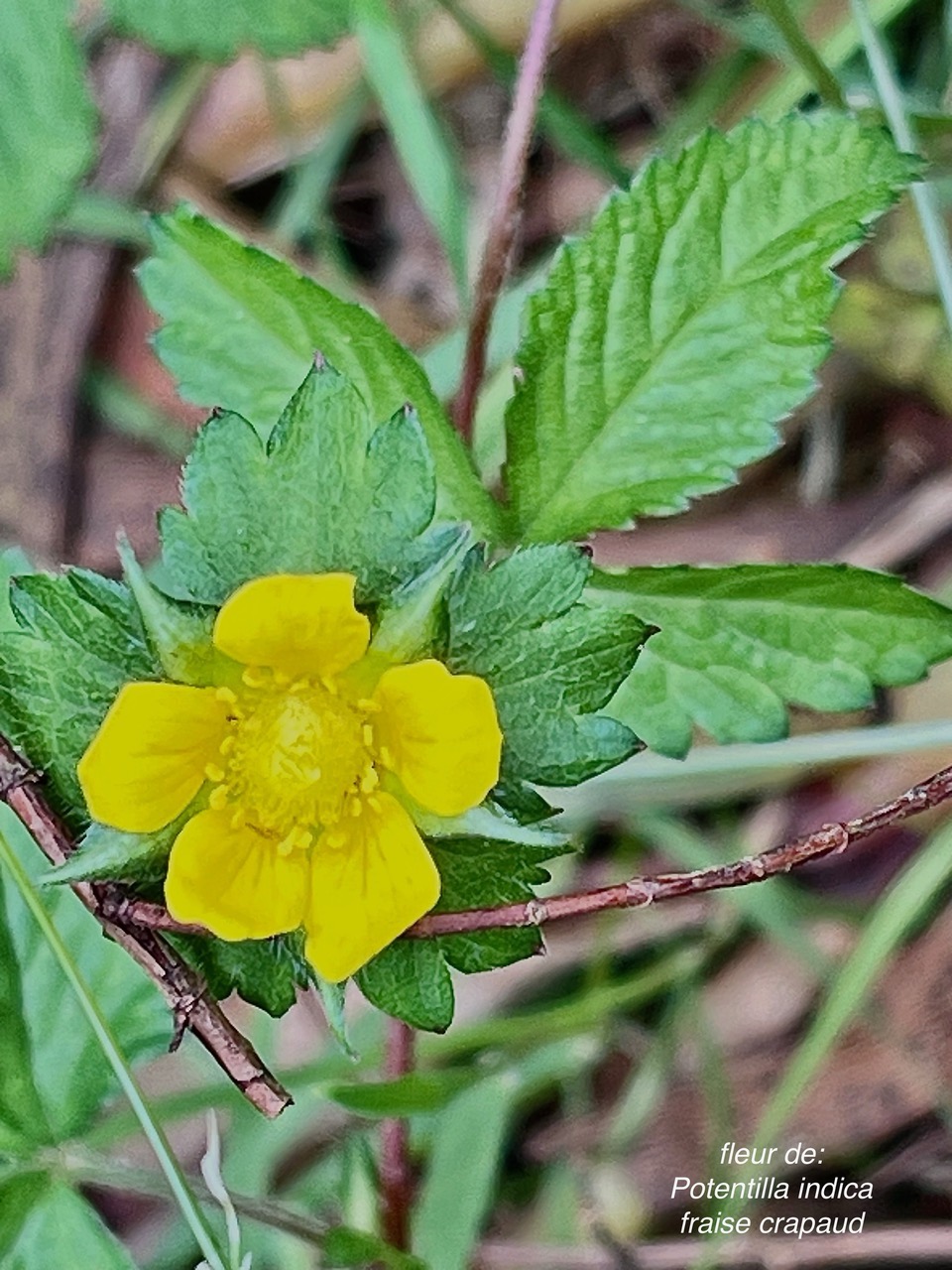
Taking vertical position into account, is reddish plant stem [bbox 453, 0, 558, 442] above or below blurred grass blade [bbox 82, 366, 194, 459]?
above

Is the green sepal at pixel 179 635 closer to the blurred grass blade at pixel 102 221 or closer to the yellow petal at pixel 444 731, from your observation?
the yellow petal at pixel 444 731

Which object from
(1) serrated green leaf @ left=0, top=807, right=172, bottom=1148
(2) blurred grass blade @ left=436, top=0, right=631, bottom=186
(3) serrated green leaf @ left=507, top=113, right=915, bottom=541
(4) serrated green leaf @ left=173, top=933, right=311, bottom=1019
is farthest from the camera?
(2) blurred grass blade @ left=436, top=0, right=631, bottom=186

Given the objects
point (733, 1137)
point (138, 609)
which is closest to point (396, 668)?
point (138, 609)

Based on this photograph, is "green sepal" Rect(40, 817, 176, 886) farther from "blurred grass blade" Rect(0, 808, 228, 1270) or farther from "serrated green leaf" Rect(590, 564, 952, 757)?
"serrated green leaf" Rect(590, 564, 952, 757)

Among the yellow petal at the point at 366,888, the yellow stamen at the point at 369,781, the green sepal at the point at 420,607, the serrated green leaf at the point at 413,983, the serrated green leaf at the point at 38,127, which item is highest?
the serrated green leaf at the point at 38,127

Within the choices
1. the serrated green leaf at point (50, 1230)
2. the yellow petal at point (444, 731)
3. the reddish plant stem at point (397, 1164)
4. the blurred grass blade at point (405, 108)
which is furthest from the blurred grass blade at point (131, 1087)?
the blurred grass blade at point (405, 108)

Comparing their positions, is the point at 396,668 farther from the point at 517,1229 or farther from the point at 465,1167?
the point at 517,1229

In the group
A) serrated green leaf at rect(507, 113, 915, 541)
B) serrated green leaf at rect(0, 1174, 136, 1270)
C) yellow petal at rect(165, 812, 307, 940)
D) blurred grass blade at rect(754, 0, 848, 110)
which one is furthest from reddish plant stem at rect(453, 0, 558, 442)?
serrated green leaf at rect(0, 1174, 136, 1270)

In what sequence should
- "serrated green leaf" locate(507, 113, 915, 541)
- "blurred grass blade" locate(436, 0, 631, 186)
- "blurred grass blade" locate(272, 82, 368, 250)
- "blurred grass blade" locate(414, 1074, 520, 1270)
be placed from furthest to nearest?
1. "blurred grass blade" locate(272, 82, 368, 250)
2. "blurred grass blade" locate(436, 0, 631, 186)
3. "blurred grass blade" locate(414, 1074, 520, 1270)
4. "serrated green leaf" locate(507, 113, 915, 541)
